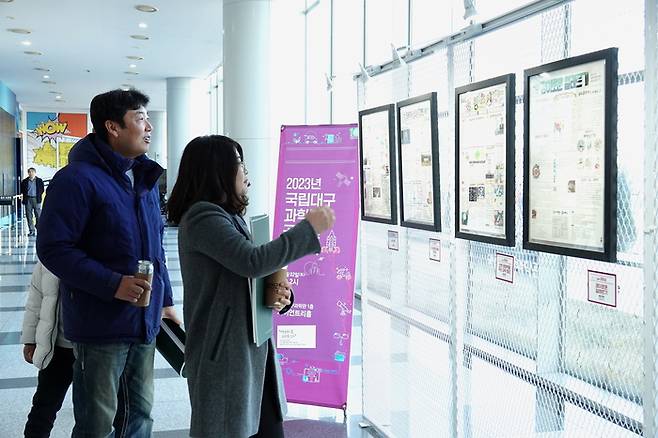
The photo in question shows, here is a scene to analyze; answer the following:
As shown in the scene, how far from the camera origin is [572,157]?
1963 mm

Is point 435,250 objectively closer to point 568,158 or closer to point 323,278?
point 568,158

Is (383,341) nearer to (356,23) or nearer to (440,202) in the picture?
(440,202)

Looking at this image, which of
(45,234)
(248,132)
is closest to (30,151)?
(248,132)

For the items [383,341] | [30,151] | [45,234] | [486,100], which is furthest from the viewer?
[30,151]

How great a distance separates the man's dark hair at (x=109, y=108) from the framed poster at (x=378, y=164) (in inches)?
51.9

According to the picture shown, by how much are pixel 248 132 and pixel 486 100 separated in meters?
5.02

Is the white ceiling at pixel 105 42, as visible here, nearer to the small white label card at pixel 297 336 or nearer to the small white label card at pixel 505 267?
the small white label card at pixel 297 336

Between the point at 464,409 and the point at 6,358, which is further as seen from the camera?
the point at 6,358

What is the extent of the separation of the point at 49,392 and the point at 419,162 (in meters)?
1.97

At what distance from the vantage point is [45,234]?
2184 mm

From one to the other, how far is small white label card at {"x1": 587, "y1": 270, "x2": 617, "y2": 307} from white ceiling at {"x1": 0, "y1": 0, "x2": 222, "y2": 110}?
8115 millimetres

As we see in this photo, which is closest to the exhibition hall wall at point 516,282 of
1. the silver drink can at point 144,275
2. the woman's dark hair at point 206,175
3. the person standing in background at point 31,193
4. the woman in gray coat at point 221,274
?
the woman in gray coat at point 221,274

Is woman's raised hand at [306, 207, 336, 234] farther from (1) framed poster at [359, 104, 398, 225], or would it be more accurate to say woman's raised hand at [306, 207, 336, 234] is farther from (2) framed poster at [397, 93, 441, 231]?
(1) framed poster at [359, 104, 398, 225]

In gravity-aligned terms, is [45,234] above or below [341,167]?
below
